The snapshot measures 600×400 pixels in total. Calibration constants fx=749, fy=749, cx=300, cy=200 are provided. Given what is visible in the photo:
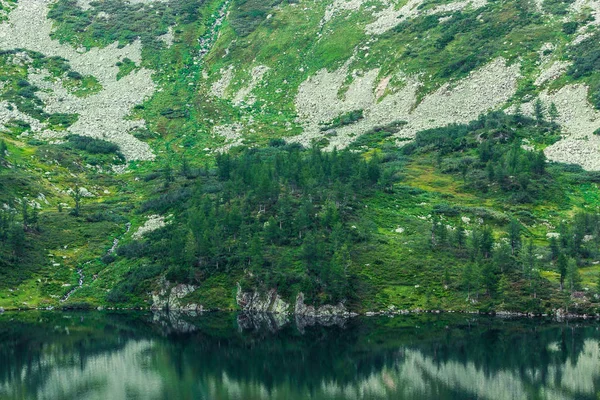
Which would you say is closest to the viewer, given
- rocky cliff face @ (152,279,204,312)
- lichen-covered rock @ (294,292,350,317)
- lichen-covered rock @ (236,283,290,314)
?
lichen-covered rock @ (294,292,350,317)

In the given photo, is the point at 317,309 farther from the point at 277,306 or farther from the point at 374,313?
the point at 374,313

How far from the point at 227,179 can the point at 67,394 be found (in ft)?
320

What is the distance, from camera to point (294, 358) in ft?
311

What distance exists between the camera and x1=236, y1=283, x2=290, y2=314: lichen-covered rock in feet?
401

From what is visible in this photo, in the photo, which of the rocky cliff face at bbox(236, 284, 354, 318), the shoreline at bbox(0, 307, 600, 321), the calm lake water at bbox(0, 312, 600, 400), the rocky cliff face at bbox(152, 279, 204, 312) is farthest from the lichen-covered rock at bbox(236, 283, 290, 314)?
the rocky cliff face at bbox(152, 279, 204, 312)

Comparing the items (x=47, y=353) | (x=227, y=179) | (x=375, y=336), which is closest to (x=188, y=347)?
(x=47, y=353)

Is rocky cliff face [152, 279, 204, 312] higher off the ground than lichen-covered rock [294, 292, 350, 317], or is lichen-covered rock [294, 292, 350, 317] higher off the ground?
rocky cliff face [152, 279, 204, 312]

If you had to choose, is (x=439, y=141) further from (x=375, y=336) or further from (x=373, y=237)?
(x=375, y=336)

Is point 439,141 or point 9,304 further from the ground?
point 439,141

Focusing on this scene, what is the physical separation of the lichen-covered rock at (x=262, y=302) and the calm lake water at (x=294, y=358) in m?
3.82

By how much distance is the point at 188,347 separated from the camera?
101 meters

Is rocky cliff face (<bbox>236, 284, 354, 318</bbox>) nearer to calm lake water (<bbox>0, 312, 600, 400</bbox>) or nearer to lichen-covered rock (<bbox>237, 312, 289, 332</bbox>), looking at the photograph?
lichen-covered rock (<bbox>237, 312, 289, 332</bbox>)

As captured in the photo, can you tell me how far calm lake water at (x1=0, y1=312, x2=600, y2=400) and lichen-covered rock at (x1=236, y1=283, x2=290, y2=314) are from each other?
3825mm

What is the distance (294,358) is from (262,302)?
29317 mm
